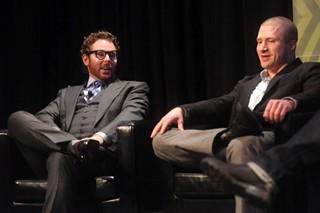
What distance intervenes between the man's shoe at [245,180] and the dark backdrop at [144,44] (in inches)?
65.8

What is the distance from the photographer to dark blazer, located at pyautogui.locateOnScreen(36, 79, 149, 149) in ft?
11.2

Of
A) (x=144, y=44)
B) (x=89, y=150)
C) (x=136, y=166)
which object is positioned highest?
(x=144, y=44)

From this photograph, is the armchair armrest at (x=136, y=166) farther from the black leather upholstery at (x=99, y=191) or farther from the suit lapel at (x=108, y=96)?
the suit lapel at (x=108, y=96)

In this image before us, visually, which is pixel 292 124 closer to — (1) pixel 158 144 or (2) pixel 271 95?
(2) pixel 271 95

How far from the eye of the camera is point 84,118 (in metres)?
3.59

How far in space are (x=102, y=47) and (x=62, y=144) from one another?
2.66 feet

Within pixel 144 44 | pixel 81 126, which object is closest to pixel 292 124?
pixel 81 126

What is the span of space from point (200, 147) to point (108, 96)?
39.0 inches

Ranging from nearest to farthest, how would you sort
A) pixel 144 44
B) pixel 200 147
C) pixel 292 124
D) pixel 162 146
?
pixel 292 124, pixel 200 147, pixel 162 146, pixel 144 44

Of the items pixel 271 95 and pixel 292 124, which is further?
pixel 271 95

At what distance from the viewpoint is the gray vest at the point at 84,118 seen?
11.6ft

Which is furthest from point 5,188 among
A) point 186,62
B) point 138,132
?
point 186,62

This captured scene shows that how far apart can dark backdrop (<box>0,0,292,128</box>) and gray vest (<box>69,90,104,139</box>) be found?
0.70 m

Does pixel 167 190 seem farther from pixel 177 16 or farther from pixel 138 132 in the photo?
pixel 177 16
